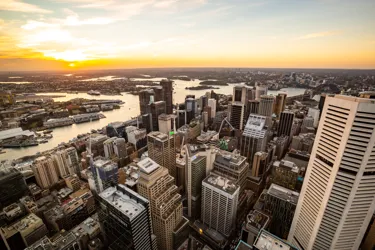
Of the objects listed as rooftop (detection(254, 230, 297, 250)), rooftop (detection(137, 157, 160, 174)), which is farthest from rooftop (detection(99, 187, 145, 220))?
rooftop (detection(254, 230, 297, 250))

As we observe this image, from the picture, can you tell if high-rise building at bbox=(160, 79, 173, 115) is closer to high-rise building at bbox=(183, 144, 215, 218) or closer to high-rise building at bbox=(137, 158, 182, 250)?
high-rise building at bbox=(183, 144, 215, 218)

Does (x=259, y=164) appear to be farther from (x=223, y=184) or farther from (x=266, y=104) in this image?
(x=266, y=104)

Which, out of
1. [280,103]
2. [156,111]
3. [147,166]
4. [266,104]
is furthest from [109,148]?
[280,103]

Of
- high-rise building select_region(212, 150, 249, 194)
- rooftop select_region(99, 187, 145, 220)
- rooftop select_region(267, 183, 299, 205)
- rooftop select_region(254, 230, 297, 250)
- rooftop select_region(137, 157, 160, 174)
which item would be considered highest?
rooftop select_region(137, 157, 160, 174)

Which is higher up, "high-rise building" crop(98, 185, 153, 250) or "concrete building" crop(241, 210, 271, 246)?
"high-rise building" crop(98, 185, 153, 250)

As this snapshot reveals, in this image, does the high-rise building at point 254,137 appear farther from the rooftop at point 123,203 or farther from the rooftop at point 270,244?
the rooftop at point 123,203

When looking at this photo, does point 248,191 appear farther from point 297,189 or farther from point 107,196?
point 107,196
